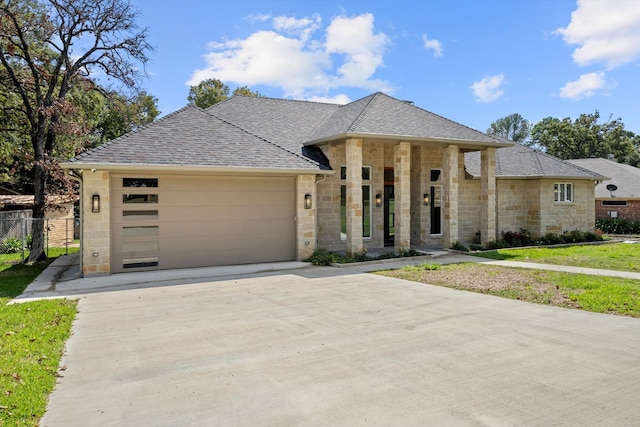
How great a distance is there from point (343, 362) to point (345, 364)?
0.21 feet

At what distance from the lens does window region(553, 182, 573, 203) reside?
19.1 metres

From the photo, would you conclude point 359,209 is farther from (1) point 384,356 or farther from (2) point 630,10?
(2) point 630,10

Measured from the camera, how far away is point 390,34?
727 inches

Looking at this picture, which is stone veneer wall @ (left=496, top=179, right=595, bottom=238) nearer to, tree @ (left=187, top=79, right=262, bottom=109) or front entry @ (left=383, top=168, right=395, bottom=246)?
front entry @ (left=383, top=168, right=395, bottom=246)

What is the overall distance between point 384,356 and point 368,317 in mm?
1836

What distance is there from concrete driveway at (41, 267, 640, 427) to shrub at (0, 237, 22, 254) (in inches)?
547

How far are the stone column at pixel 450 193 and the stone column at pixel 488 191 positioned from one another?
149 centimetres

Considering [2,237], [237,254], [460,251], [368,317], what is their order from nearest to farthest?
1. [368,317]
2. [237,254]
3. [460,251]
4. [2,237]

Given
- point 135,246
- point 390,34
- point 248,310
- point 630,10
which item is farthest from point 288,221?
point 630,10

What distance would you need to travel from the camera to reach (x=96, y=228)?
1048 cm

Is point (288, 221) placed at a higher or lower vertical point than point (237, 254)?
higher

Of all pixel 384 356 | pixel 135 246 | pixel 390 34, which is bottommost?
pixel 384 356

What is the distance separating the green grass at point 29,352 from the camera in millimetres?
3816

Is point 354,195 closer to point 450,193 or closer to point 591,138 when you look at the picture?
point 450,193
